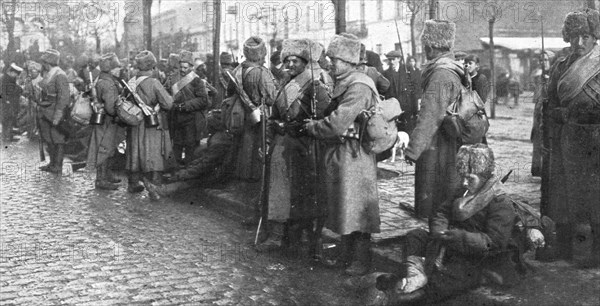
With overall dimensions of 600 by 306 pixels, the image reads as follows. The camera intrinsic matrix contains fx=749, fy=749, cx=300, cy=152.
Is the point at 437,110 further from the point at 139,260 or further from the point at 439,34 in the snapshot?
the point at 139,260

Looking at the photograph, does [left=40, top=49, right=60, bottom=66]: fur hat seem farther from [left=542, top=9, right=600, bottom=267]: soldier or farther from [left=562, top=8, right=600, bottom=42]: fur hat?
[left=562, top=8, right=600, bottom=42]: fur hat

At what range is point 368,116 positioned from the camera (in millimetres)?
6020

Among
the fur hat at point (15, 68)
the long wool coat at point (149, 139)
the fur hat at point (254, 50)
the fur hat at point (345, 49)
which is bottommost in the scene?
the long wool coat at point (149, 139)

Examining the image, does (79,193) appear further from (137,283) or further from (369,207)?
(369,207)

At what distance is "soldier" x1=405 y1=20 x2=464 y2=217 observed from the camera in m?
6.34

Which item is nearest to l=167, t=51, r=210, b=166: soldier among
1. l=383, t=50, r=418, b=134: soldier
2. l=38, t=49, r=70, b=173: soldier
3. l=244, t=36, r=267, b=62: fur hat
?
l=38, t=49, r=70, b=173: soldier

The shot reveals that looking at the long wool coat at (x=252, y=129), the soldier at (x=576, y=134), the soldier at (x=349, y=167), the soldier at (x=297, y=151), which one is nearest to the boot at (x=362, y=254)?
the soldier at (x=349, y=167)

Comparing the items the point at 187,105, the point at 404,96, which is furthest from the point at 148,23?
the point at 404,96

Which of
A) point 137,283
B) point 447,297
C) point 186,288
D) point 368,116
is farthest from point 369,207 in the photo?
point 137,283

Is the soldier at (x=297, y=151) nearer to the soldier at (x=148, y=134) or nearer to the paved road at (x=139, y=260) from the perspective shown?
the paved road at (x=139, y=260)

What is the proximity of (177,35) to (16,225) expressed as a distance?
29821 millimetres

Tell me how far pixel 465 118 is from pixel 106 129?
6.52 meters

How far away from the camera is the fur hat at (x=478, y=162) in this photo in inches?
211

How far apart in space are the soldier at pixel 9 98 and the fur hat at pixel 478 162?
16491 millimetres
